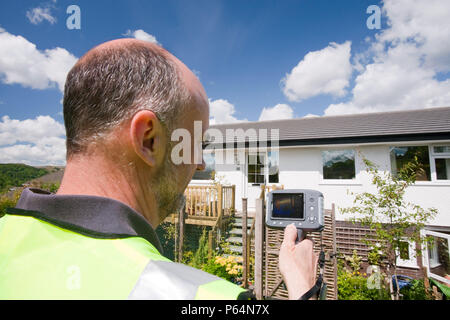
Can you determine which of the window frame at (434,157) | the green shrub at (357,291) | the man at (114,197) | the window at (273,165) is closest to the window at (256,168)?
the window at (273,165)

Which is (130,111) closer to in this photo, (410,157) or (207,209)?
(207,209)

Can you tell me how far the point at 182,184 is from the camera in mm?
932

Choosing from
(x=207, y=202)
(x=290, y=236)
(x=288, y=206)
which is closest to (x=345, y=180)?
(x=207, y=202)

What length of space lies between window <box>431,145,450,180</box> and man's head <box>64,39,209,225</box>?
1196 cm

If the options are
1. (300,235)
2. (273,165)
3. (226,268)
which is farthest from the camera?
(273,165)

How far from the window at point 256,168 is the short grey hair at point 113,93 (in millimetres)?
10905

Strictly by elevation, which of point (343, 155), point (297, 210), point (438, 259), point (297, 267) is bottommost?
point (438, 259)

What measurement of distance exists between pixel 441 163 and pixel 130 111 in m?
12.4

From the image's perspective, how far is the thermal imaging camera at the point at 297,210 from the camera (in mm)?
1802

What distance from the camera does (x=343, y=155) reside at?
10.3 metres

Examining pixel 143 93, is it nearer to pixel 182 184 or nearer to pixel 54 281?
pixel 182 184

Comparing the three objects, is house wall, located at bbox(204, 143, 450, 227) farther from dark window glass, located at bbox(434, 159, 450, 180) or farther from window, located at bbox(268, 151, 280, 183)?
dark window glass, located at bbox(434, 159, 450, 180)

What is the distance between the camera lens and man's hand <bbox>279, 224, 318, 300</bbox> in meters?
1.02
